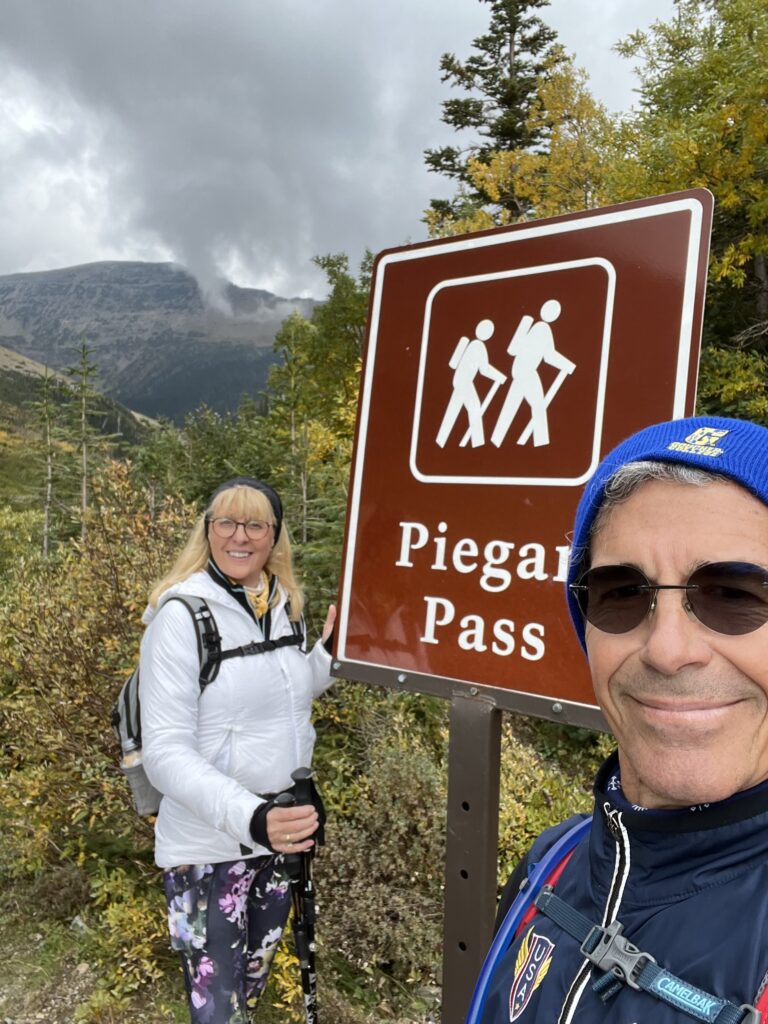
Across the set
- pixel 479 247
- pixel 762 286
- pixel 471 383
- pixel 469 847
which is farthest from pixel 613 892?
pixel 762 286

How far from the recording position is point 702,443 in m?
0.82

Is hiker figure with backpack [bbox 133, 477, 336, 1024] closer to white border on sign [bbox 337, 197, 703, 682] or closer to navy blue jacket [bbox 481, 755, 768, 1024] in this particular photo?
white border on sign [bbox 337, 197, 703, 682]

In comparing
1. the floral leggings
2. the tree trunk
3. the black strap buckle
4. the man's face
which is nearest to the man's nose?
the man's face

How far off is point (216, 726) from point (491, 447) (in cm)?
119

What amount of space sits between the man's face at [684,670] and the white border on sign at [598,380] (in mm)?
634

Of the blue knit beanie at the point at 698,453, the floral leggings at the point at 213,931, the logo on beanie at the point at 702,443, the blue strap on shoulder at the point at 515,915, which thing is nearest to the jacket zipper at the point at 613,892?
the blue strap on shoulder at the point at 515,915

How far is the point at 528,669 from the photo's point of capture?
154 cm

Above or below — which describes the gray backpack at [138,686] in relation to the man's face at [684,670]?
below

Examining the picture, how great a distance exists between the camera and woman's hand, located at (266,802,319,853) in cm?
177

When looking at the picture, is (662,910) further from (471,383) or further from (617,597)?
(471,383)

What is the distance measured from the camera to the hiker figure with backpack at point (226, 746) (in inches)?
73.9

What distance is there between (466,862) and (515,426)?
1.05 metres

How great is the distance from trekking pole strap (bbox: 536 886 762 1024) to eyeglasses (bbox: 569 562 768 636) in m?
0.35

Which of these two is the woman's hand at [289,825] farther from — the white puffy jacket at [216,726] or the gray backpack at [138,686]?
the gray backpack at [138,686]
